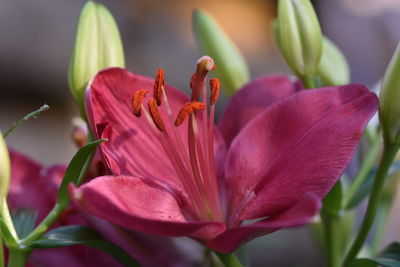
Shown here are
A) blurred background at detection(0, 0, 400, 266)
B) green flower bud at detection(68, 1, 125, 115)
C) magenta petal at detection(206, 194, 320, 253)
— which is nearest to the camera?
magenta petal at detection(206, 194, 320, 253)

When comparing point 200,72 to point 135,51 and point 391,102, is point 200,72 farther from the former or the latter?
point 135,51

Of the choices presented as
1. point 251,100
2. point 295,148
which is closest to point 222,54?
point 251,100

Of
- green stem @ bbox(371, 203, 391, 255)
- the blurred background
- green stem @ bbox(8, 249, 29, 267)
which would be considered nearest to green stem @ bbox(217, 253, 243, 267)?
green stem @ bbox(8, 249, 29, 267)

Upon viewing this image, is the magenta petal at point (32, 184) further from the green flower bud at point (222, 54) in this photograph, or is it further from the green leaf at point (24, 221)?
the green flower bud at point (222, 54)

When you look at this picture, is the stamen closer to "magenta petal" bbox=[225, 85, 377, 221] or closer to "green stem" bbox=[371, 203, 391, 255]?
"magenta petal" bbox=[225, 85, 377, 221]

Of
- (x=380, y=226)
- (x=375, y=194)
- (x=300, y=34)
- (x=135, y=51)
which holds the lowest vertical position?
(x=135, y=51)

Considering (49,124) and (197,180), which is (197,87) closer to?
(197,180)

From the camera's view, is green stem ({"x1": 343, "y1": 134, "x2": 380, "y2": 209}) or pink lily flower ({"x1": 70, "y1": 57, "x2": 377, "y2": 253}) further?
green stem ({"x1": 343, "y1": 134, "x2": 380, "y2": 209})

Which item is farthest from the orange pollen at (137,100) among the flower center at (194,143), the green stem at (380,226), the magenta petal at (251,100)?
the green stem at (380,226)
